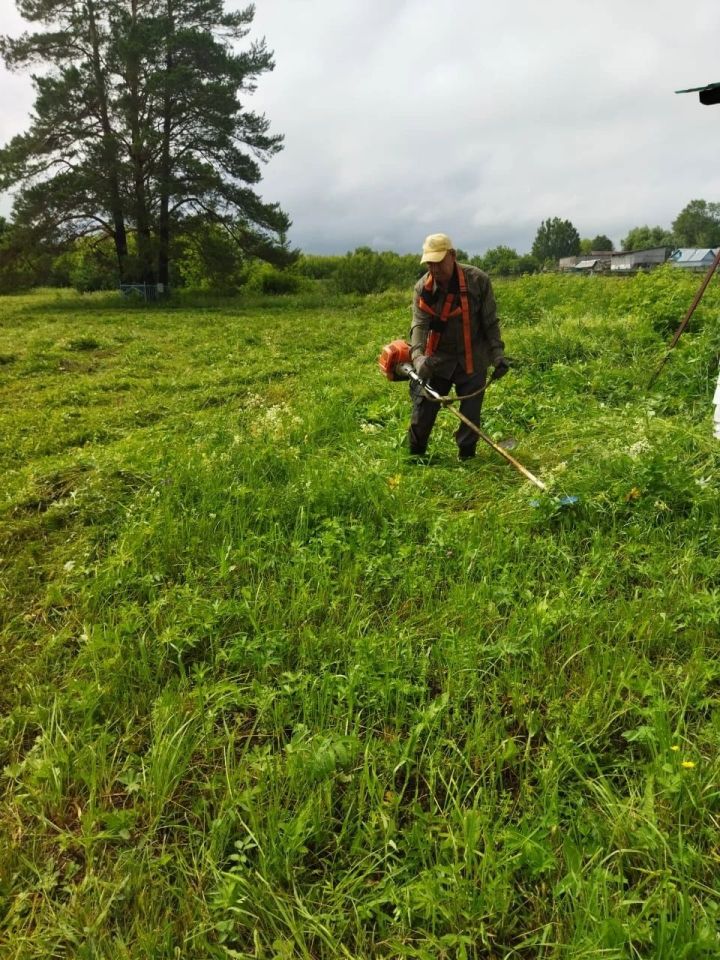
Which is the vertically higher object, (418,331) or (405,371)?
(418,331)

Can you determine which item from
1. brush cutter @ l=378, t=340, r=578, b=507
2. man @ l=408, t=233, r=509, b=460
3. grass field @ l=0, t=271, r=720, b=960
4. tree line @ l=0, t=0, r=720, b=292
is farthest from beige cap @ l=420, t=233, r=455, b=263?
tree line @ l=0, t=0, r=720, b=292

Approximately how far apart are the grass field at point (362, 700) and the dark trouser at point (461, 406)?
24cm

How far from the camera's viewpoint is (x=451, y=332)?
16.0 feet

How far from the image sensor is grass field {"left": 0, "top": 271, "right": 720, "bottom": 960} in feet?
5.83

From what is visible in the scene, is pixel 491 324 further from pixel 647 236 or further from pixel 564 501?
pixel 647 236

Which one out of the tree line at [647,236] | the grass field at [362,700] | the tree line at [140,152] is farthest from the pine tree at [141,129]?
the tree line at [647,236]

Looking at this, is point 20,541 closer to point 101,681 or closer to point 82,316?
point 101,681

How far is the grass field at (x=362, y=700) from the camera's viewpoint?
178 centimetres

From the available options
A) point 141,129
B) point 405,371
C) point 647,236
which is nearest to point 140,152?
point 141,129

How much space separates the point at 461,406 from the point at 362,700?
10.9 ft

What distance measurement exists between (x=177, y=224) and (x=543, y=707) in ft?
90.3

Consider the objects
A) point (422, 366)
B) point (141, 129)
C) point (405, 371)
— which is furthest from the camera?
point (141, 129)

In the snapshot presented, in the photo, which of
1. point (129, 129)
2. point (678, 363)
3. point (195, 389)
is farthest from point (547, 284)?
point (129, 129)

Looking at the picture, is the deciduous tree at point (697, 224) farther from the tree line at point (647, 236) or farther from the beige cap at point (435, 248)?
the beige cap at point (435, 248)
